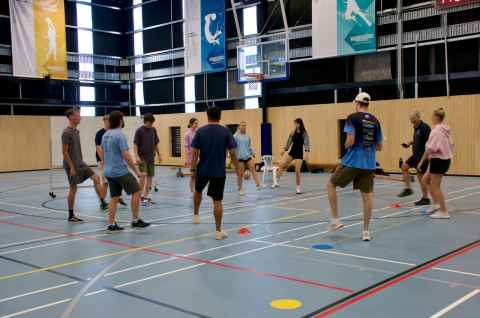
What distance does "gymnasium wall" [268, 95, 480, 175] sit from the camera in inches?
666

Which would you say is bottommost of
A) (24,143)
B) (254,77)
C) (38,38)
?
(24,143)

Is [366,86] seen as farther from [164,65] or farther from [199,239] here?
[199,239]

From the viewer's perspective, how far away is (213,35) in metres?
24.7

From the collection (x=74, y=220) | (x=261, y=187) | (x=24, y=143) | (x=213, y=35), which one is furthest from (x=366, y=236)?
(x=24, y=143)

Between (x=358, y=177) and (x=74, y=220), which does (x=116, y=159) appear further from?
(x=358, y=177)

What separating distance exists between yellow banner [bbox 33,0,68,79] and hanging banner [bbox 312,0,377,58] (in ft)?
41.6

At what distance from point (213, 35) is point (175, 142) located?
19.8 ft


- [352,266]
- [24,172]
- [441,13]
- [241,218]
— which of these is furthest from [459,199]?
[24,172]

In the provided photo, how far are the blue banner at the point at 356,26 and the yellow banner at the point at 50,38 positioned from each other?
541 inches

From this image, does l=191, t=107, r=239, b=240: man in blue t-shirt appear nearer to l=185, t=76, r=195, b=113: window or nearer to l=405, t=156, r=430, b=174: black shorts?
l=405, t=156, r=430, b=174: black shorts

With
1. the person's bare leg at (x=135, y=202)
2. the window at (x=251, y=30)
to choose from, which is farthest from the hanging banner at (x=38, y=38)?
the person's bare leg at (x=135, y=202)

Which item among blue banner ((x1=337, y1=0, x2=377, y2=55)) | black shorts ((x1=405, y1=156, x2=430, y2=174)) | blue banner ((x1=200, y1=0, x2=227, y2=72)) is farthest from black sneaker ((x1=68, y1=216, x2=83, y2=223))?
blue banner ((x1=200, y1=0, x2=227, y2=72))

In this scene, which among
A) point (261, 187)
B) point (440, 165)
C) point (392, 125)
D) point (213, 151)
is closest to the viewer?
point (213, 151)

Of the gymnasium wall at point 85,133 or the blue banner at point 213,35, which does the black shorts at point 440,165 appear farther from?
the gymnasium wall at point 85,133
